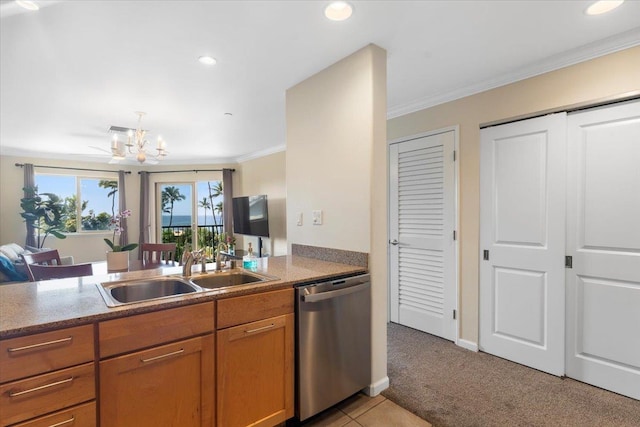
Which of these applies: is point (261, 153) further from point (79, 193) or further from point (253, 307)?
point (253, 307)

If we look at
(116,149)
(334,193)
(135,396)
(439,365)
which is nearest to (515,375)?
(439,365)

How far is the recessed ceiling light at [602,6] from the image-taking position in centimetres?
173

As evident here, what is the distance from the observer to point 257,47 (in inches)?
85.7

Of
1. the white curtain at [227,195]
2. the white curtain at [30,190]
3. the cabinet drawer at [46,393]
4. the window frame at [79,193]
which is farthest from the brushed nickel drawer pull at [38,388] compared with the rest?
the window frame at [79,193]

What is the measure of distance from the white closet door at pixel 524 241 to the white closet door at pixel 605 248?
3.3 inches

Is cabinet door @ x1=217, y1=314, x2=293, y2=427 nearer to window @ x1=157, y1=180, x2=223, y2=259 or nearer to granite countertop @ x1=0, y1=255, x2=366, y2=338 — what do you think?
granite countertop @ x1=0, y1=255, x2=366, y2=338

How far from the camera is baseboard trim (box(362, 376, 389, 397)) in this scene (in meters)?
2.13

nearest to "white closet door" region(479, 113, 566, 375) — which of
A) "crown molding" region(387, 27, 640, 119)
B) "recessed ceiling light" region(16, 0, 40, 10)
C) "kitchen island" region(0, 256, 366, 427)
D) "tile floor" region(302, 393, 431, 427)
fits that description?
"crown molding" region(387, 27, 640, 119)

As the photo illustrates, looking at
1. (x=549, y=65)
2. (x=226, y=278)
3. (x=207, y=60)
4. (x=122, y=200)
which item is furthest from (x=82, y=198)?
(x=549, y=65)

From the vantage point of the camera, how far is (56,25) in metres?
1.90

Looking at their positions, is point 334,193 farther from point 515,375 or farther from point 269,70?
point 515,375

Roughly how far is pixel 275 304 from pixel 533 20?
7.58 feet

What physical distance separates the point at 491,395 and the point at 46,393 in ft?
8.15

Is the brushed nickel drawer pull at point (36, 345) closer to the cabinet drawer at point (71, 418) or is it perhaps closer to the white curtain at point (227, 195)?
the cabinet drawer at point (71, 418)
